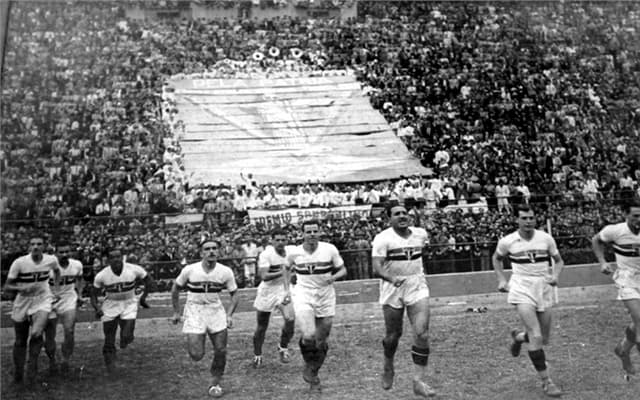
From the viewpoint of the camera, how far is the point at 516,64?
23.6 meters

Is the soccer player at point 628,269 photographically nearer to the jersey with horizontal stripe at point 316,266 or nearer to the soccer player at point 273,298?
the jersey with horizontal stripe at point 316,266

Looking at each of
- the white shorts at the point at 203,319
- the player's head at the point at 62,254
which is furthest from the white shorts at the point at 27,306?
the white shorts at the point at 203,319

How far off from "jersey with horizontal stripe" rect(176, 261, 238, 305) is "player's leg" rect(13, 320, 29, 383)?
7.06 feet

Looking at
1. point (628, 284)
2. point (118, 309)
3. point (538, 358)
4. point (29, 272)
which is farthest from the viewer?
point (118, 309)

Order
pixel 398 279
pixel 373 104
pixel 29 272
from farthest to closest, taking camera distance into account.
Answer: pixel 373 104
pixel 29 272
pixel 398 279

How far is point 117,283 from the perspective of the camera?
31.3ft

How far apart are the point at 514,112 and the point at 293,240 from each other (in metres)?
10.0

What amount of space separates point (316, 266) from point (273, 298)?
1.73 m

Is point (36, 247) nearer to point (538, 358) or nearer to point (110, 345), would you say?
point (110, 345)

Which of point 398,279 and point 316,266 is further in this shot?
point 316,266

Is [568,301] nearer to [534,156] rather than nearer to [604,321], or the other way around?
[604,321]

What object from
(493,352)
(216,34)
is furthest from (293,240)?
(216,34)

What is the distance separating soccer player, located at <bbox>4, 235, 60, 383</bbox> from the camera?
823cm

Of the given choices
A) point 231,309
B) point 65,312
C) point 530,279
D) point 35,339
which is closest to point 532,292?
point 530,279
